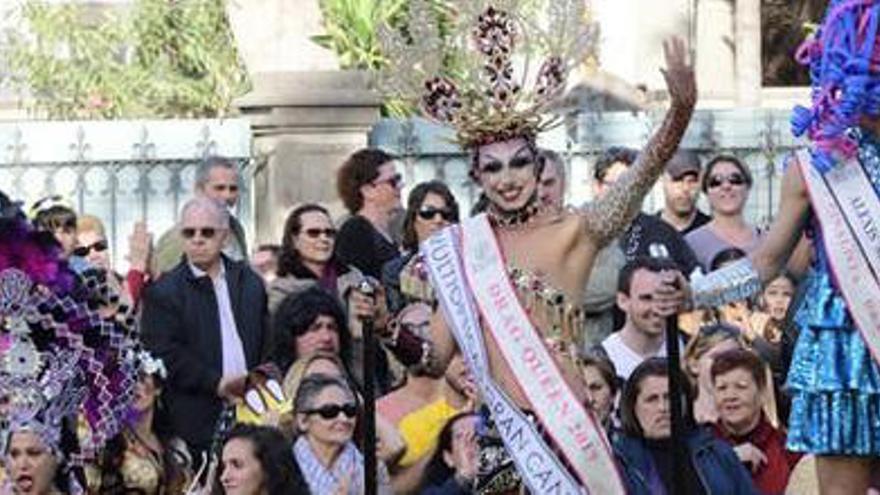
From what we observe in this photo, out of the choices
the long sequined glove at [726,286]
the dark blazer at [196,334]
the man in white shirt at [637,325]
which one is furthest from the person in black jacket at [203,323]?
the long sequined glove at [726,286]

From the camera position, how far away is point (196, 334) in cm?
1274

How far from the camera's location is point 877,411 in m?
9.96

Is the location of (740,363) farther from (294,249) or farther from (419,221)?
(294,249)

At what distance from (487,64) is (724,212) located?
3.82 meters

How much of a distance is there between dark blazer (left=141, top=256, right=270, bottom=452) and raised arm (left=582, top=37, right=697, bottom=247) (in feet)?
9.75

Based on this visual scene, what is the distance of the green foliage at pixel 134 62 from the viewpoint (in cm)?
2383

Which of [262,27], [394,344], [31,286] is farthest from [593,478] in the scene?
[262,27]

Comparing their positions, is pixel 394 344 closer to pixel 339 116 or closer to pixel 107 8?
pixel 339 116

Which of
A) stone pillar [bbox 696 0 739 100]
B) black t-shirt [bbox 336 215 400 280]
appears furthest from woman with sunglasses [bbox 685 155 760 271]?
stone pillar [bbox 696 0 739 100]

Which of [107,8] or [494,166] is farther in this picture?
[107,8]

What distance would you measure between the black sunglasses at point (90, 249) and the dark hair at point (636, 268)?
218cm

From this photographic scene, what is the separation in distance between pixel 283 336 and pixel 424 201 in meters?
1.05

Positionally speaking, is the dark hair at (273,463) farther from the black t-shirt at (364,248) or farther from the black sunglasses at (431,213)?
the black t-shirt at (364,248)

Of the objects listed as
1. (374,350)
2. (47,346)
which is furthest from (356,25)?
(47,346)
